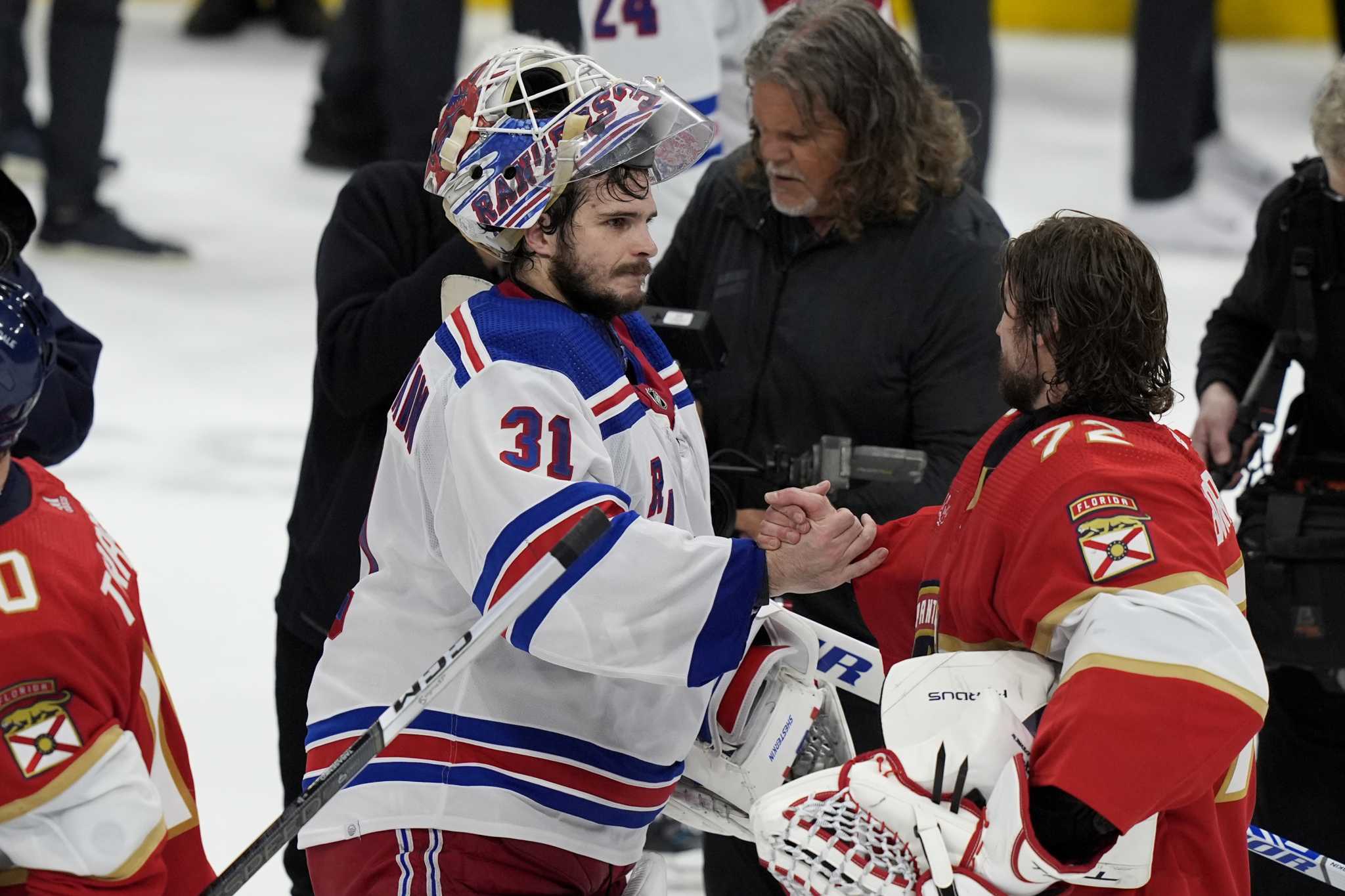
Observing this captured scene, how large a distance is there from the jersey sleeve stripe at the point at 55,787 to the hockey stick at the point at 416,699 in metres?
0.16

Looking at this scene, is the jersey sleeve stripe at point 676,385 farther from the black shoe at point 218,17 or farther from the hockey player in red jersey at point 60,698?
the black shoe at point 218,17

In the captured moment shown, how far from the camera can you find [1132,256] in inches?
70.9

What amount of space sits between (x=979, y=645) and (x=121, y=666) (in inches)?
32.5

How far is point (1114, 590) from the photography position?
1.66 meters

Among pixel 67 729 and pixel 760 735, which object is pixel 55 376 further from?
pixel 760 735

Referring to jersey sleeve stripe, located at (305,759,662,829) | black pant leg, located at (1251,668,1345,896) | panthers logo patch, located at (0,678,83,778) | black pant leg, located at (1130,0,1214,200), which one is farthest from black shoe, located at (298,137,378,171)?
panthers logo patch, located at (0,678,83,778)

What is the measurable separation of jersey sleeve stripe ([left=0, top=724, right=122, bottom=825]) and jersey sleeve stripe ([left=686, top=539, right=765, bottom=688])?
54 cm

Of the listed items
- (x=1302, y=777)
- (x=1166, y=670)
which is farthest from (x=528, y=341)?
(x=1302, y=777)

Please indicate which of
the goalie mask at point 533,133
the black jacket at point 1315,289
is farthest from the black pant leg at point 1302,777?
the goalie mask at point 533,133

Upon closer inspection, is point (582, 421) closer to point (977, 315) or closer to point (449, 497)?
point (449, 497)

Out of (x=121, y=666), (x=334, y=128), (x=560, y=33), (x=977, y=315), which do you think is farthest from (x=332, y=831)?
(x=334, y=128)

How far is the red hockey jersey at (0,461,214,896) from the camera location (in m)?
1.67

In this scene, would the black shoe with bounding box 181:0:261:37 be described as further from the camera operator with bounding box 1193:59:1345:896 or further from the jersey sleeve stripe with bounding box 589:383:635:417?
the jersey sleeve stripe with bounding box 589:383:635:417

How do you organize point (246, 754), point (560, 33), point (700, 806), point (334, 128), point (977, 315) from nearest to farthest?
point (700, 806) → point (977, 315) → point (246, 754) → point (560, 33) → point (334, 128)
